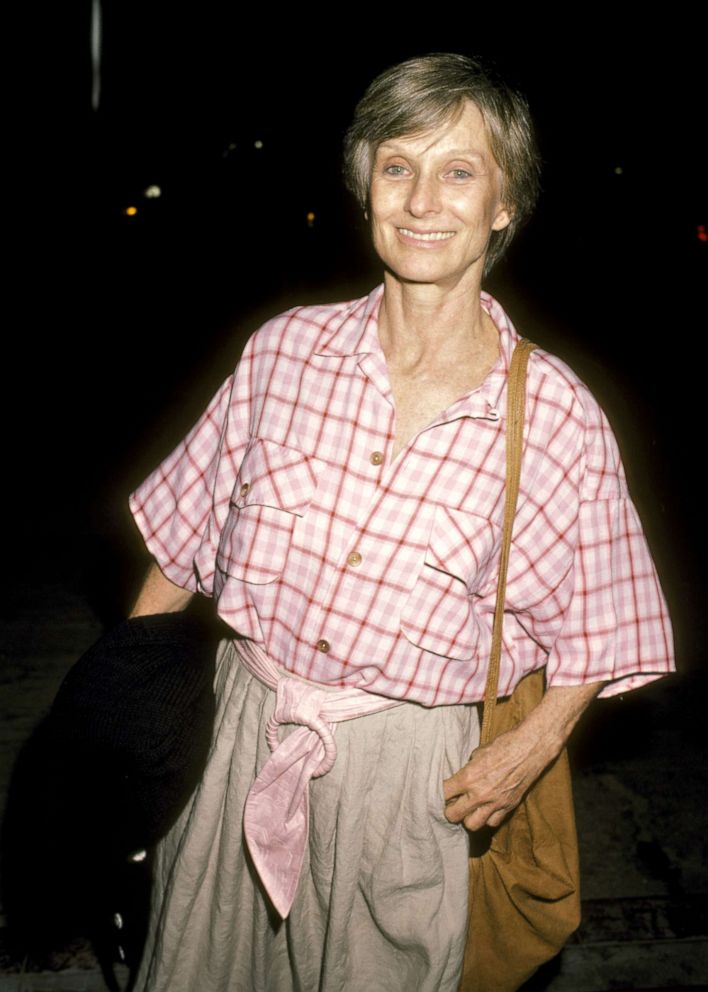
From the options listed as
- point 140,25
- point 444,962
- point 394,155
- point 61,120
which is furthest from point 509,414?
point 140,25

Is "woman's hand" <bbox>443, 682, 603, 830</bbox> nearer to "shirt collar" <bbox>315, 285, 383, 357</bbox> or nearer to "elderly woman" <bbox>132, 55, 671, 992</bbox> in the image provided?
"elderly woman" <bbox>132, 55, 671, 992</bbox>

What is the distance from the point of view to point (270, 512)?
1.55 metres

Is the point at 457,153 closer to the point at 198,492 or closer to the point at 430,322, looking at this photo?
the point at 430,322

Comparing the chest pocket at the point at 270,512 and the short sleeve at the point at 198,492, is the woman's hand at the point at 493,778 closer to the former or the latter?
the chest pocket at the point at 270,512

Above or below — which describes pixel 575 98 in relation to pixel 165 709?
above

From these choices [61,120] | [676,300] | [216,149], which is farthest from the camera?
[216,149]

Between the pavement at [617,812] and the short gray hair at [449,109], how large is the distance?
8.01 feet

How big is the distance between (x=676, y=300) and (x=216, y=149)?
14.7 m

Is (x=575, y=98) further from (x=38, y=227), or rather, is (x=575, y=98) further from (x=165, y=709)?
(x=165, y=709)

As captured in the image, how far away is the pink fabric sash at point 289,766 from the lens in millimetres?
1557

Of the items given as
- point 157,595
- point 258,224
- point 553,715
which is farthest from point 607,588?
point 258,224

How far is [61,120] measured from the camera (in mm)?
20203

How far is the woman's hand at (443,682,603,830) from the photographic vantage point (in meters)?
1.57

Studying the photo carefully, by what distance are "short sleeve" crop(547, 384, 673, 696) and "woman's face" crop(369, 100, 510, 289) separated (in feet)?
1.30
